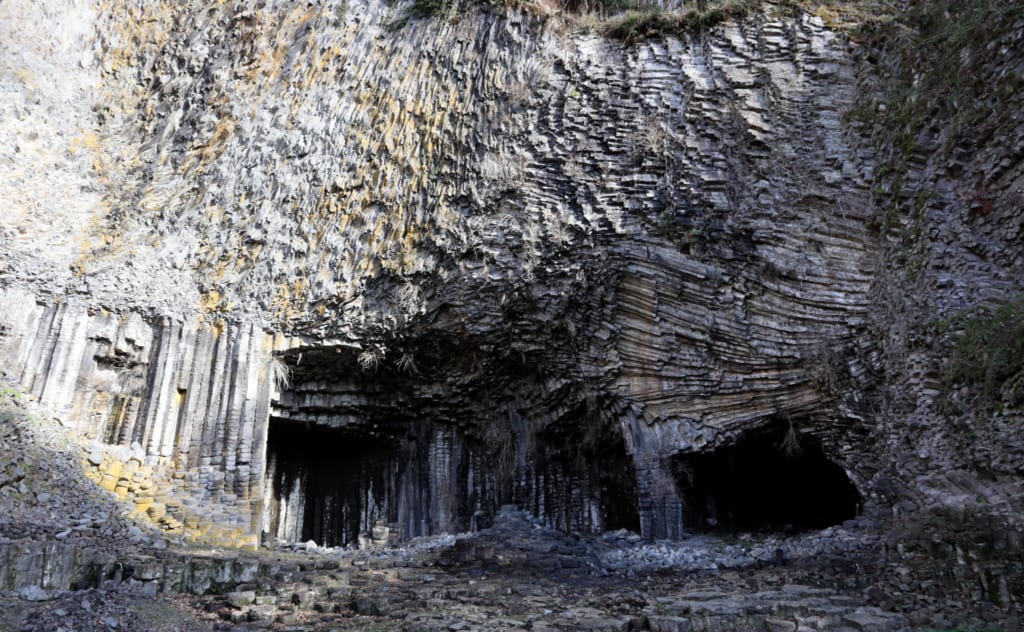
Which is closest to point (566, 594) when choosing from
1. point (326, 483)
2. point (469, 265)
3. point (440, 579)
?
point (440, 579)

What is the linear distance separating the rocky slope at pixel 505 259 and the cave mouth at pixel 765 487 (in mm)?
73

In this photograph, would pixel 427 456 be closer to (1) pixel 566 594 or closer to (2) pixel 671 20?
(1) pixel 566 594

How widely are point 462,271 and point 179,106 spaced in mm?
7972

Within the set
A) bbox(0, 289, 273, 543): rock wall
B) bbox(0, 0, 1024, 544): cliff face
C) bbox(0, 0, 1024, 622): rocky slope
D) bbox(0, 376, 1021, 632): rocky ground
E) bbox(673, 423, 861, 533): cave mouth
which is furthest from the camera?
bbox(673, 423, 861, 533): cave mouth

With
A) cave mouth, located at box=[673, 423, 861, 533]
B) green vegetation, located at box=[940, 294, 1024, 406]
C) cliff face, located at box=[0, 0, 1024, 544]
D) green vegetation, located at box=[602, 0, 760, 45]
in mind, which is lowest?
cave mouth, located at box=[673, 423, 861, 533]

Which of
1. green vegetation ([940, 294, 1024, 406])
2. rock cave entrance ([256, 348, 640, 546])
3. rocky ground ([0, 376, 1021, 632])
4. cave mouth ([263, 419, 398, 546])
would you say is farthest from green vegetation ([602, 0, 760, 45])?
cave mouth ([263, 419, 398, 546])

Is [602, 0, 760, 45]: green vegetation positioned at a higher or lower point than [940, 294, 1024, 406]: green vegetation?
higher

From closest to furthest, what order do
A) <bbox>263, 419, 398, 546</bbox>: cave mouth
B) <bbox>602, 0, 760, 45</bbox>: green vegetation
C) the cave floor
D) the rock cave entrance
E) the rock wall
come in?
the cave floor < the rock wall < <bbox>602, 0, 760, 45</bbox>: green vegetation < the rock cave entrance < <bbox>263, 419, 398, 546</bbox>: cave mouth

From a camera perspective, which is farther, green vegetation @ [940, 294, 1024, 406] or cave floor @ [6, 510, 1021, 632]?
green vegetation @ [940, 294, 1024, 406]

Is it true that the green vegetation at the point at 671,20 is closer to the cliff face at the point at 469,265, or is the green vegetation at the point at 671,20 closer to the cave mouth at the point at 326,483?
the cliff face at the point at 469,265

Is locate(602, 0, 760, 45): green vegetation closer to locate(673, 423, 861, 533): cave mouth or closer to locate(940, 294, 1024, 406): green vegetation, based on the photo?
locate(940, 294, 1024, 406): green vegetation

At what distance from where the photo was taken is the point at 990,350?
9.57 meters

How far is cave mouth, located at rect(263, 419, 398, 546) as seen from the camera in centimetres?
1596

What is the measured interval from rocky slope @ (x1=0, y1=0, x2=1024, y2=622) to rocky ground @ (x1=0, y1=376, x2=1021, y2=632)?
1.09 metres
